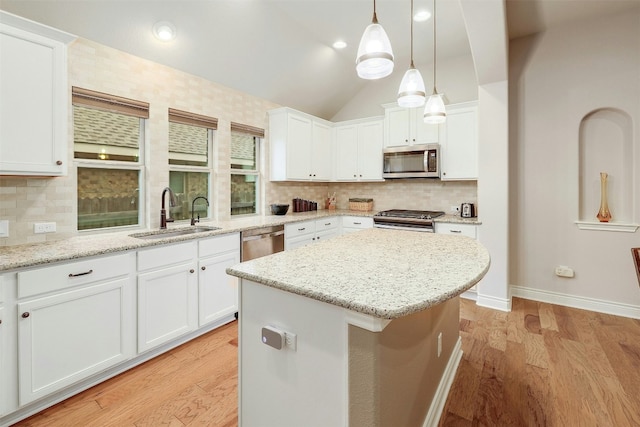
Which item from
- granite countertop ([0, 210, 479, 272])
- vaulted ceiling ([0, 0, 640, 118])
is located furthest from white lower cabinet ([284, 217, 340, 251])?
vaulted ceiling ([0, 0, 640, 118])

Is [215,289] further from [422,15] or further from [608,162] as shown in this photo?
[608,162]

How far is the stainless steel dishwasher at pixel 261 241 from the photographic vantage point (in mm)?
3199

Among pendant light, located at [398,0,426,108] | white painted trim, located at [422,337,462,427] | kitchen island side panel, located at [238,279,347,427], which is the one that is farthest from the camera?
pendant light, located at [398,0,426,108]

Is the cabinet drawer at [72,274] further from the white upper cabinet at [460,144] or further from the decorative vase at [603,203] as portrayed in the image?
the decorative vase at [603,203]

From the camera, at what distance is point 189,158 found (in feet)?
11.5

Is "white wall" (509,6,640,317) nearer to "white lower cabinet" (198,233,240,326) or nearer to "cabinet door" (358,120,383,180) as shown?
"cabinet door" (358,120,383,180)

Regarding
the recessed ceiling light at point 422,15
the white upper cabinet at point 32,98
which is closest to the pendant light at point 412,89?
the recessed ceiling light at point 422,15

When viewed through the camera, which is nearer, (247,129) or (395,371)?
(395,371)

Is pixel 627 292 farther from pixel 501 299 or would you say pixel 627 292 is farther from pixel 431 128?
pixel 431 128

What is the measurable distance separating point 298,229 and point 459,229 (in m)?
1.95

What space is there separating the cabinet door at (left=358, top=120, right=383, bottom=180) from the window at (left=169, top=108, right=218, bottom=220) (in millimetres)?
2244

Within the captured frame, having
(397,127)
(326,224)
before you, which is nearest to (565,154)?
(397,127)

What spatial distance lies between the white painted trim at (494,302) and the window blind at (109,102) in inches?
159

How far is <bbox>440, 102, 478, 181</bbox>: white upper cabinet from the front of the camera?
3965 millimetres
